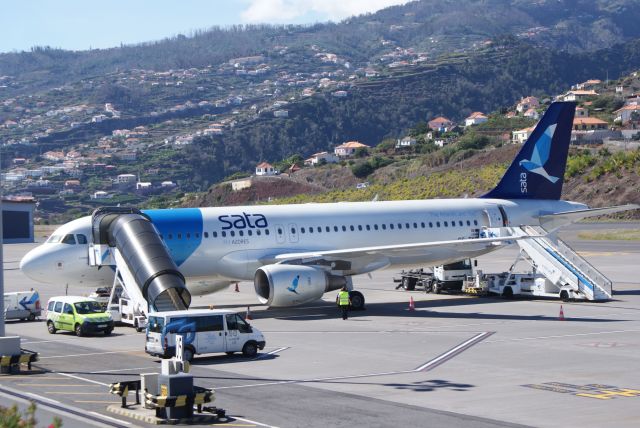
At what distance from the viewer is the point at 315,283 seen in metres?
42.9

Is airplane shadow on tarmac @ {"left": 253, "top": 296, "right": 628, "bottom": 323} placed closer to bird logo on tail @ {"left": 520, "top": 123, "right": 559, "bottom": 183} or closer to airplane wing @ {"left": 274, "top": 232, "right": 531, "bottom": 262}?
airplane wing @ {"left": 274, "top": 232, "right": 531, "bottom": 262}

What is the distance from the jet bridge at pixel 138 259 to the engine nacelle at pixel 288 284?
4.88 m

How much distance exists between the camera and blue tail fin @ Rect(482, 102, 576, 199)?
5378 centimetres

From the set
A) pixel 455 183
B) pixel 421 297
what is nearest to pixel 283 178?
pixel 455 183

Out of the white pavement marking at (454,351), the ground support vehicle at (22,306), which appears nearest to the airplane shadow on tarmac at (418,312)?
the white pavement marking at (454,351)

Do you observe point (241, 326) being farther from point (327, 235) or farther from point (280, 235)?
point (327, 235)

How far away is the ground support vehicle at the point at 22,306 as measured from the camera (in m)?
44.4

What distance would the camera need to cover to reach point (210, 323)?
3127cm

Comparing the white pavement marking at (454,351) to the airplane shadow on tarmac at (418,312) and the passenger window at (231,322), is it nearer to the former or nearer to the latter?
the airplane shadow on tarmac at (418,312)

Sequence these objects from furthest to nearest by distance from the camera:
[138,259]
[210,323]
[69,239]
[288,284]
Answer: [69,239]
[288,284]
[138,259]
[210,323]

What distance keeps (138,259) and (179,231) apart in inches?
209

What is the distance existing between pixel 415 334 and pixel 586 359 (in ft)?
26.4

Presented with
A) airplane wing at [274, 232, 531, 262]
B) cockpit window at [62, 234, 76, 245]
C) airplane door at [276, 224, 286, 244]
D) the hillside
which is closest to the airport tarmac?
airplane wing at [274, 232, 531, 262]

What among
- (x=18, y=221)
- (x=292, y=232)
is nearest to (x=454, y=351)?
(x=292, y=232)
